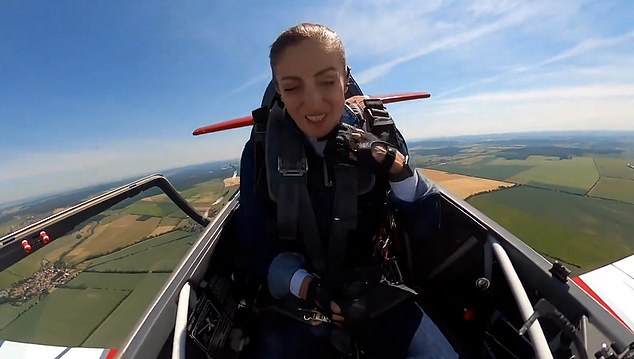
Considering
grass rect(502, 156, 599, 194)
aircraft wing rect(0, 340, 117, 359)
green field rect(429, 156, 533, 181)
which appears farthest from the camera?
green field rect(429, 156, 533, 181)

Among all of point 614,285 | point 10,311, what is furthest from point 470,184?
point 10,311

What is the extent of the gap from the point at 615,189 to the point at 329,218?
1342 inches

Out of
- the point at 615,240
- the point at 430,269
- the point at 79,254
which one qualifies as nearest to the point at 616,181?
the point at 615,240

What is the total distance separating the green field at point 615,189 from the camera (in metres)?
23.6

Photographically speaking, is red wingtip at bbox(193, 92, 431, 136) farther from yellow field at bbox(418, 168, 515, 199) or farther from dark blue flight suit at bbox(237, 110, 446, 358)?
yellow field at bbox(418, 168, 515, 199)

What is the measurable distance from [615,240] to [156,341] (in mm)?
23106

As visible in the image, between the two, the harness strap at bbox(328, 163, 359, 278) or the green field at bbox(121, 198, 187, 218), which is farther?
the green field at bbox(121, 198, 187, 218)

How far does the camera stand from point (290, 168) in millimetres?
1203

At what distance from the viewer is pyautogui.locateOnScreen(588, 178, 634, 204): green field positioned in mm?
23609

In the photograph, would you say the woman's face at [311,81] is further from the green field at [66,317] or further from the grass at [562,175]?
the grass at [562,175]

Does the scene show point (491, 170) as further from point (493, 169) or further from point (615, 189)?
point (615, 189)

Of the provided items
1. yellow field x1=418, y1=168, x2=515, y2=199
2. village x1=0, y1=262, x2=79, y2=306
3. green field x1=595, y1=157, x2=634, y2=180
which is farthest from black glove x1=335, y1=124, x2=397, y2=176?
green field x1=595, y1=157, x2=634, y2=180

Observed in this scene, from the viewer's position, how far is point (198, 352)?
1122 millimetres

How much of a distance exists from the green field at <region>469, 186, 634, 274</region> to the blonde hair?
13.7 meters
